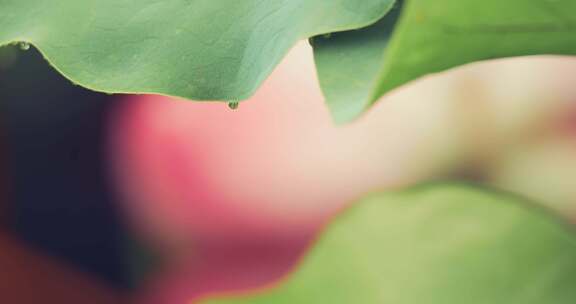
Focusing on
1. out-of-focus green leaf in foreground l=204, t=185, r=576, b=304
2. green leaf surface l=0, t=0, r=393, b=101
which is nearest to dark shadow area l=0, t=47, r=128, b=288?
out-of-focus green leaf in foreground l=204, t=185, r=576, b=304

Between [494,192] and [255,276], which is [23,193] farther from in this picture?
[494,192]

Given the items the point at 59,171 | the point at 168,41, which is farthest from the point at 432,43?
the point at 59,171

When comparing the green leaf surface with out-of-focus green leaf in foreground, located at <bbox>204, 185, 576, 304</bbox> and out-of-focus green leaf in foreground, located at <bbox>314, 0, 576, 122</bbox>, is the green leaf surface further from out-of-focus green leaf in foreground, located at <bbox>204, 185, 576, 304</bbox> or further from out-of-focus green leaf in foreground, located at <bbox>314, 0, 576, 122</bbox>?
out-of-focus green leaf in foreground, located at <bbox>204, 185, 576, 304</bbox>

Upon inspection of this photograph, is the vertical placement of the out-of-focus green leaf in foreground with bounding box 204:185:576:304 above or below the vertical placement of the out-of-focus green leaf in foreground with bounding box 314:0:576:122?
below

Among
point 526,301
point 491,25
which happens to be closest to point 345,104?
point 491,25

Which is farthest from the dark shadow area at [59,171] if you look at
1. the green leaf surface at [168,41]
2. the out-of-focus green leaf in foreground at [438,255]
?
the green leaf surface at [168,41]

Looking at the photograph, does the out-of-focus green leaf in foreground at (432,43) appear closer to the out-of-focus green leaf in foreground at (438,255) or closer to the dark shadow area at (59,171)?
the out-of-focus green leaf in foreground at (438,255)

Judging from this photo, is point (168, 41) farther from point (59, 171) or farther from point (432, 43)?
point (59, 171)

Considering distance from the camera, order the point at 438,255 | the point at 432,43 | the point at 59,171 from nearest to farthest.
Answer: the point at 432,43 → the point at 438,255 → the point at 59,171
